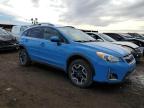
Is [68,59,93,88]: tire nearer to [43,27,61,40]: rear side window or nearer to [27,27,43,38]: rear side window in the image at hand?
[43,27,61,40]: rear side window

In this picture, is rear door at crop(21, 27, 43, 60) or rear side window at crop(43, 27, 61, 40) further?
rear door at crop(21, 27, 43, 60)

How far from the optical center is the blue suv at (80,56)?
16.8ft

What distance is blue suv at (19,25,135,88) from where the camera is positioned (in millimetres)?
5125

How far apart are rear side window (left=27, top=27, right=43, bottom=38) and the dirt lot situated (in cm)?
132

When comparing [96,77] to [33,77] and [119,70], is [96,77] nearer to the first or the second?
[119,70]

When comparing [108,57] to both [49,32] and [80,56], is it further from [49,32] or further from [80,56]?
[49,32]

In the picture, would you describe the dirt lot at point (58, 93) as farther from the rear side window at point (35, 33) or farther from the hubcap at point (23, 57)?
the rear side window at point (35, 33)

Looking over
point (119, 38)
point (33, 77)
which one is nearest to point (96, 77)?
point (33, 77)

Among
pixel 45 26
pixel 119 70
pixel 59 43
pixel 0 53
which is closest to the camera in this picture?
pixel 119 70

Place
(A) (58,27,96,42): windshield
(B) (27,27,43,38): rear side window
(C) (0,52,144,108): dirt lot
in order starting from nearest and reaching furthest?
(C) (0,52,144,108): dirt lot < (A) (58,27,96,42): windshield < (B) (27,27,43,38): rear side window

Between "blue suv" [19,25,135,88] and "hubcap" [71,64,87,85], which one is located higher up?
"blue suv" [19,25,135,88]

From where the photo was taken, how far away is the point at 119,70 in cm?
511

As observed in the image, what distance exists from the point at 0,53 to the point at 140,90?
828cm

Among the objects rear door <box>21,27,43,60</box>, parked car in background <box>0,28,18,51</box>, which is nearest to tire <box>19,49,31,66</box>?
rear door <box>21,27,43,60</box>
